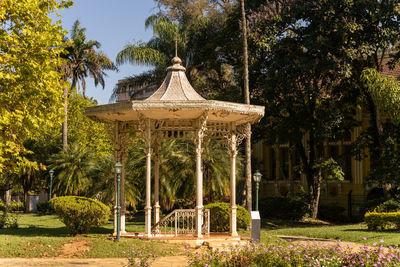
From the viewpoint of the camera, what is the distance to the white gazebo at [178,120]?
15470 mm

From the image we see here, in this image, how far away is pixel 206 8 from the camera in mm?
34844

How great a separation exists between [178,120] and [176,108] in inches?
102

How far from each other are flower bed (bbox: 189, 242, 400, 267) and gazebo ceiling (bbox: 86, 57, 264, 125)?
576 centimetres

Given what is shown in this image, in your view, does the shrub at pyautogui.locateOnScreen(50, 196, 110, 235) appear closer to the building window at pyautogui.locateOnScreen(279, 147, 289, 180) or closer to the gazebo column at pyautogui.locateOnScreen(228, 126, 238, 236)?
the gazebo column at pyautogui.locateOnScreen(228, 126, 238, 236)

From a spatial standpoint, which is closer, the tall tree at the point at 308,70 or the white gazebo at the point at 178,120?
the white gazebo at the point at 178,120

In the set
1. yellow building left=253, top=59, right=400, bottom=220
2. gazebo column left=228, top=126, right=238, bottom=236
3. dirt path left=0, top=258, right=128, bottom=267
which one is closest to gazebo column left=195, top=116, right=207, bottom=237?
gazebo column left=228, top=126, right=238, bottom=236

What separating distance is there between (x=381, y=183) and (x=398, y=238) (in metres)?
7.23

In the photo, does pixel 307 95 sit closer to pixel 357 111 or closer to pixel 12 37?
pixel 357 111

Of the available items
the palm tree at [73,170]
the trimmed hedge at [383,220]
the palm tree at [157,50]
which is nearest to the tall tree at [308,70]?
the trimmed hedge at [383,220]

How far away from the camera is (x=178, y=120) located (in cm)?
1781

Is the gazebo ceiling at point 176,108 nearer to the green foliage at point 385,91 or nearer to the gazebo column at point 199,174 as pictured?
the gazebo column at point 199,174

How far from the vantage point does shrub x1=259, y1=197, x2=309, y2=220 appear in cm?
3027

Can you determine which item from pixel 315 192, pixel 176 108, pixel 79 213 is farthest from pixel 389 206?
pixel 79 213

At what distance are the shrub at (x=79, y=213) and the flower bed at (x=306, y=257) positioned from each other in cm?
698
